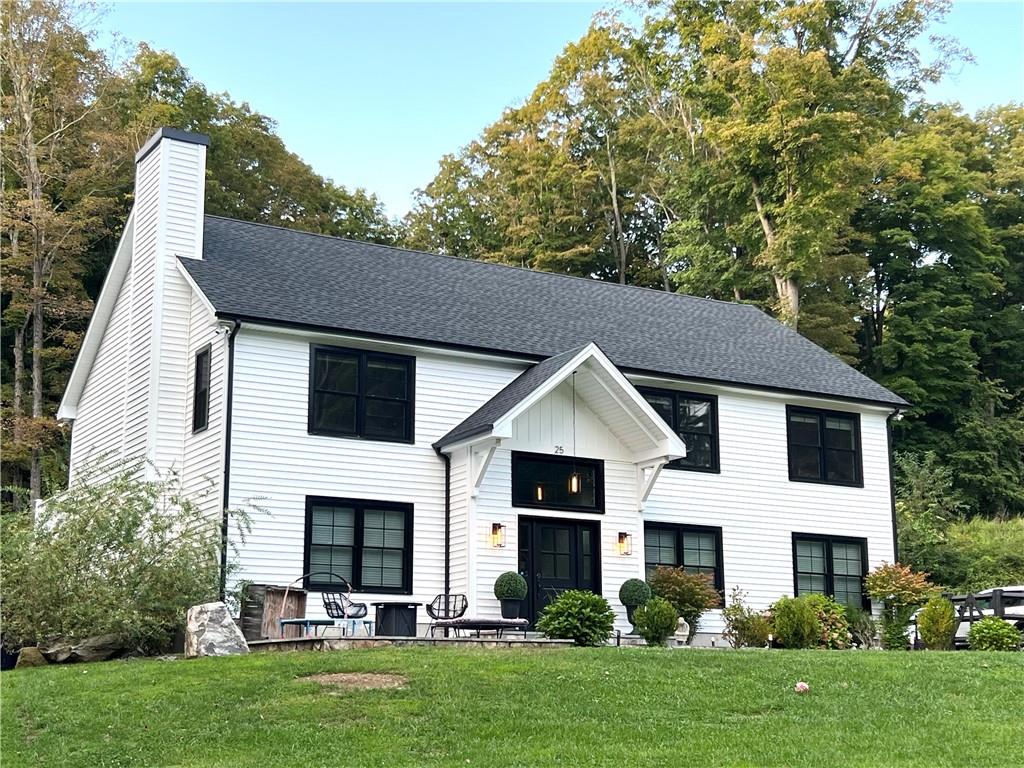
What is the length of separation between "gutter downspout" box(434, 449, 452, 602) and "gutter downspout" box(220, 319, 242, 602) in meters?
3.61

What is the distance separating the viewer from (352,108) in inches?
1030

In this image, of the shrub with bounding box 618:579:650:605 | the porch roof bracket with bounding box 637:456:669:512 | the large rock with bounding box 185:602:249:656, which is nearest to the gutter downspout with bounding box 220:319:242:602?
the large rock with bounding box 185:602:249:656

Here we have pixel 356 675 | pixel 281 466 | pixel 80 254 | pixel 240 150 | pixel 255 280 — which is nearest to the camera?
pixel 356 675

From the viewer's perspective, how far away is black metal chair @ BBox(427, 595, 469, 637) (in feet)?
62.2

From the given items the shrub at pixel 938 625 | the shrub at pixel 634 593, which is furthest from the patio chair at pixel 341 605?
the shrub at pixel 938 625

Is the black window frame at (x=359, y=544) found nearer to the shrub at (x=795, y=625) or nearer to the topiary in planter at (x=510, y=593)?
the topiary in planter at (x=510, y=593)

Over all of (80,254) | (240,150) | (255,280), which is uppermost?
(240,150)

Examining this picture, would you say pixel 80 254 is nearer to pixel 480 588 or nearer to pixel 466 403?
pixel 466 403

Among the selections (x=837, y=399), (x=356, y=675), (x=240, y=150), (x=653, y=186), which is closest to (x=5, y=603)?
(x=356, y=675)

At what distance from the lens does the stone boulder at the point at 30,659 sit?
16.1m

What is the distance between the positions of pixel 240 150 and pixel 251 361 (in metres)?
25.9

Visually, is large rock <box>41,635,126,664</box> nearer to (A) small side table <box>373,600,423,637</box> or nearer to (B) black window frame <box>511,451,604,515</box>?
(A) small side table <box>373,600,423,637</box>

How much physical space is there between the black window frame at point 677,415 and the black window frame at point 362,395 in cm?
462

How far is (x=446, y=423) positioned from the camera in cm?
2088
